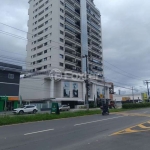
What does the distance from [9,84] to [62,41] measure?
2909cm

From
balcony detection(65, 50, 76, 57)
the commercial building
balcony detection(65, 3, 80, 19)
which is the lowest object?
the commercial building

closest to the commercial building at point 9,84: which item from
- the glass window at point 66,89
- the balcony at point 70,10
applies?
the glass window at point 66,89

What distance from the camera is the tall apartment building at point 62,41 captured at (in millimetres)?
62388

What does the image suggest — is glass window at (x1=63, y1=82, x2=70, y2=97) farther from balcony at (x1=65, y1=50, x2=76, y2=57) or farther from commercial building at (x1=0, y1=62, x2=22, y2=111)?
commercial building at (x1=0, y1=62, x2=22, y2=111)

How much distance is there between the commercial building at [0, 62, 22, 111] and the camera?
40.4 m

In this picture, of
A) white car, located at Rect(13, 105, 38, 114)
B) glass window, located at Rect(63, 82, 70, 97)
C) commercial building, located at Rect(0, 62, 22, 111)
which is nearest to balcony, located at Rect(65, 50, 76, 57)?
glass window, located at Rect(63, 82, 70, 97)

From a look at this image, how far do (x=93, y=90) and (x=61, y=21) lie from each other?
90.1 ft

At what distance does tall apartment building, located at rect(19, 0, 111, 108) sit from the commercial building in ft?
45.9

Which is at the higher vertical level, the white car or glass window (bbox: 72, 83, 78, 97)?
glass window (bbox: 72, 83, 78, 97)

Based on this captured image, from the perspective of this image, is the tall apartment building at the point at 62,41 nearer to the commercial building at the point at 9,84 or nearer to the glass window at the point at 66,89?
the glass window at the point at 66,89

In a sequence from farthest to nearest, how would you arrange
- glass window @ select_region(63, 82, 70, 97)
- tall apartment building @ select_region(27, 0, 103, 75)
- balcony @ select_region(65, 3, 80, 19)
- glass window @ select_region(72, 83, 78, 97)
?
balcony @ select_region(65, 3, 80, 19) < tall apartment building @ select_region(27, 0, 103, 75) < glass window @ select_region(72, 83, 78, 97) < glass window @ select_region(63, 82, 70, 97)

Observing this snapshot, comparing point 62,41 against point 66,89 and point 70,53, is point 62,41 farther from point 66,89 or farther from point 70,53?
point 66,89

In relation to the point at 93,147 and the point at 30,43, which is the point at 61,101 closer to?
the point at 30,43

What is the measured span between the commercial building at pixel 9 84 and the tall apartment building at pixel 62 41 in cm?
1399
